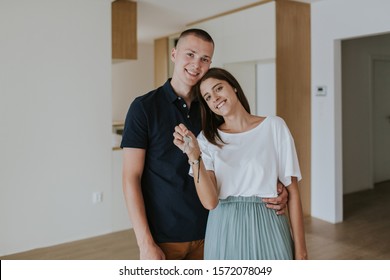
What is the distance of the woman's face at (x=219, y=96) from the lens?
1.34 meters

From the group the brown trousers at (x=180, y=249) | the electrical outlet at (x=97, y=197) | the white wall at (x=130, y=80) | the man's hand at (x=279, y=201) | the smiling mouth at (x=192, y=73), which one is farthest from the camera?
the white wall at (x=130, y=80)

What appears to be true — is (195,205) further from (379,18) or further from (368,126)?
(368,126)

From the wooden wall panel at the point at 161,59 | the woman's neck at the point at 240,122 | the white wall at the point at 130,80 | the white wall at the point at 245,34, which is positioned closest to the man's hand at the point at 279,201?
the woman's neck at the point at 240,122

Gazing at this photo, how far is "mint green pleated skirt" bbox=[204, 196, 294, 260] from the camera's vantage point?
4.26ft

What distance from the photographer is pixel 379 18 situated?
3.78m

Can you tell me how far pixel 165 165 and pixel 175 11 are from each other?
12.0 ft

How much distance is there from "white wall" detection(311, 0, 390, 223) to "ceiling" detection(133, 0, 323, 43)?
34 centimetres

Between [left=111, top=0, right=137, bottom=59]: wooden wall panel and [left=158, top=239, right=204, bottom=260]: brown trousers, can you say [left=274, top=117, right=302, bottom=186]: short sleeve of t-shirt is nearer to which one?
[left=158, top=239, right=204, bottom=260]: brown trousers

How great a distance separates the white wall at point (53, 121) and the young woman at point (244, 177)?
2.64 metres

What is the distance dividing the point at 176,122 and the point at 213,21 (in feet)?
12.5

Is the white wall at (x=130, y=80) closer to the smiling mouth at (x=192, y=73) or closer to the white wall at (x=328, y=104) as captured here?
the white wall at (x=328, y=104)

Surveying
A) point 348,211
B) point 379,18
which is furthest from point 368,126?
point 379,18

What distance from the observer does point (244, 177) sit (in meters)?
1.31

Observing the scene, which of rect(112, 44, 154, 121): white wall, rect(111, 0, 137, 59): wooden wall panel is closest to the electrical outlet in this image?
rect(111, 0, 137, 59): wooden wall panel
